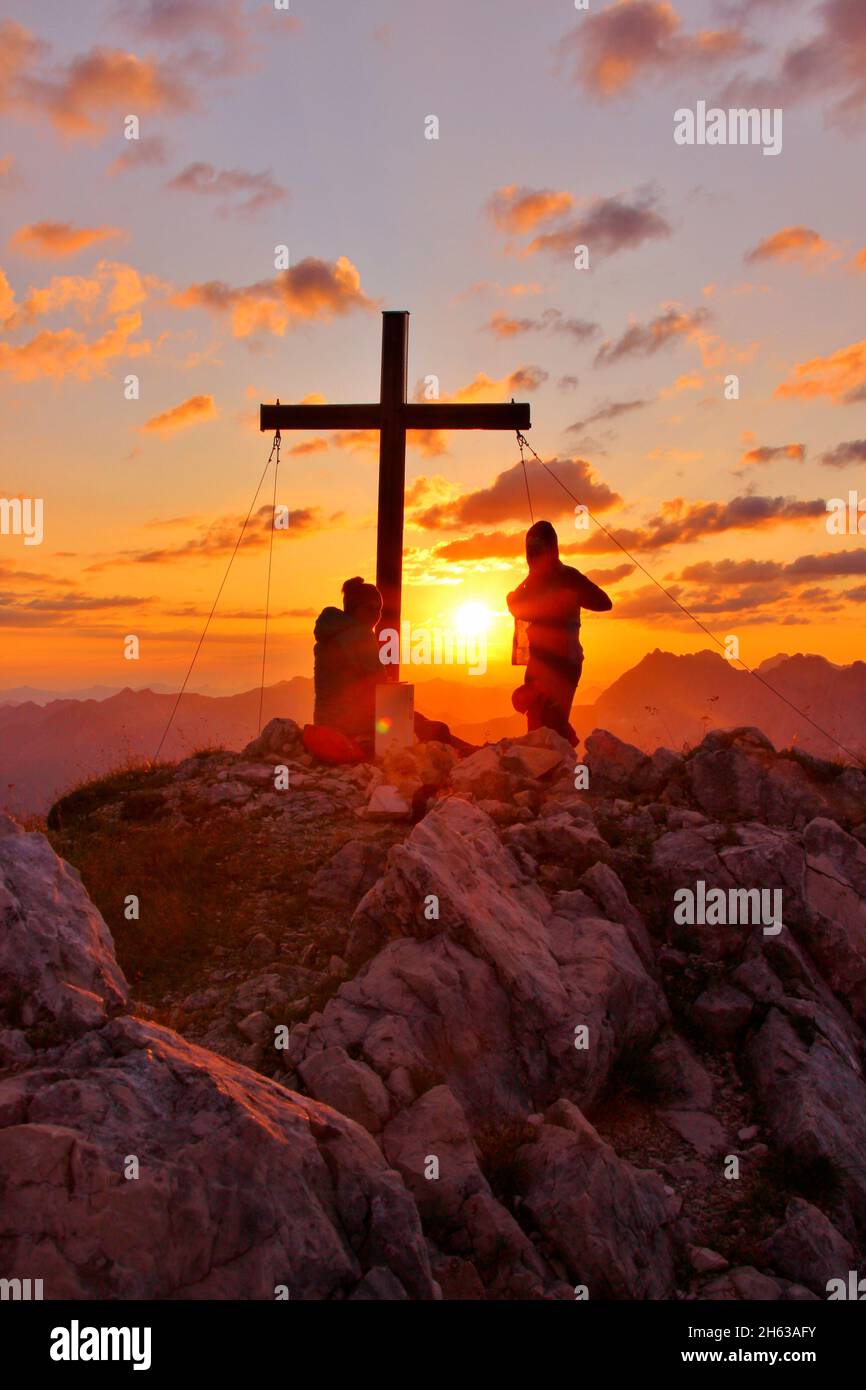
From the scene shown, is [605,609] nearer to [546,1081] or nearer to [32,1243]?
[546,1081]

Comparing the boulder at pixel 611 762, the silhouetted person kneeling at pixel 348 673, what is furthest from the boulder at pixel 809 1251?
the silhouetted person kneeling at pixel 348 673

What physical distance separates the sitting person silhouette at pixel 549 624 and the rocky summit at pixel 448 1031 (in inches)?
92.2

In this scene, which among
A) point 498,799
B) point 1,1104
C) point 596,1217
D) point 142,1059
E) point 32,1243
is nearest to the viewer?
point 32,1243

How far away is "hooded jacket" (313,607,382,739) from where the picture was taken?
1934 centimetres

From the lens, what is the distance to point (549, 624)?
751 inches

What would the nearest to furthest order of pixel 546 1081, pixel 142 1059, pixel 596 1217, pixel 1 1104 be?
pixel 1 1104 < pixel 142 1059 < pixel 596 1217 < pixel 546 1081

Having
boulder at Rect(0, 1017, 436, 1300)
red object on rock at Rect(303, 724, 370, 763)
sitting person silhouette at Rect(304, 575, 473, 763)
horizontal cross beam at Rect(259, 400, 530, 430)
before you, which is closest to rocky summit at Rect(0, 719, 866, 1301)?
boulder at Rect(0, 1017, 436, 1300)

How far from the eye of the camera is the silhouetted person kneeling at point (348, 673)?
63.5ft

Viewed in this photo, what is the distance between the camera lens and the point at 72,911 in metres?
7.62

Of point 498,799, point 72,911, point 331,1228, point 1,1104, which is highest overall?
point 498,799

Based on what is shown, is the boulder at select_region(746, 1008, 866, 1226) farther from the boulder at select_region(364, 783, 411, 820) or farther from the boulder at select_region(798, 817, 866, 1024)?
the boulder at select_region(364, 783, 411, 820)
